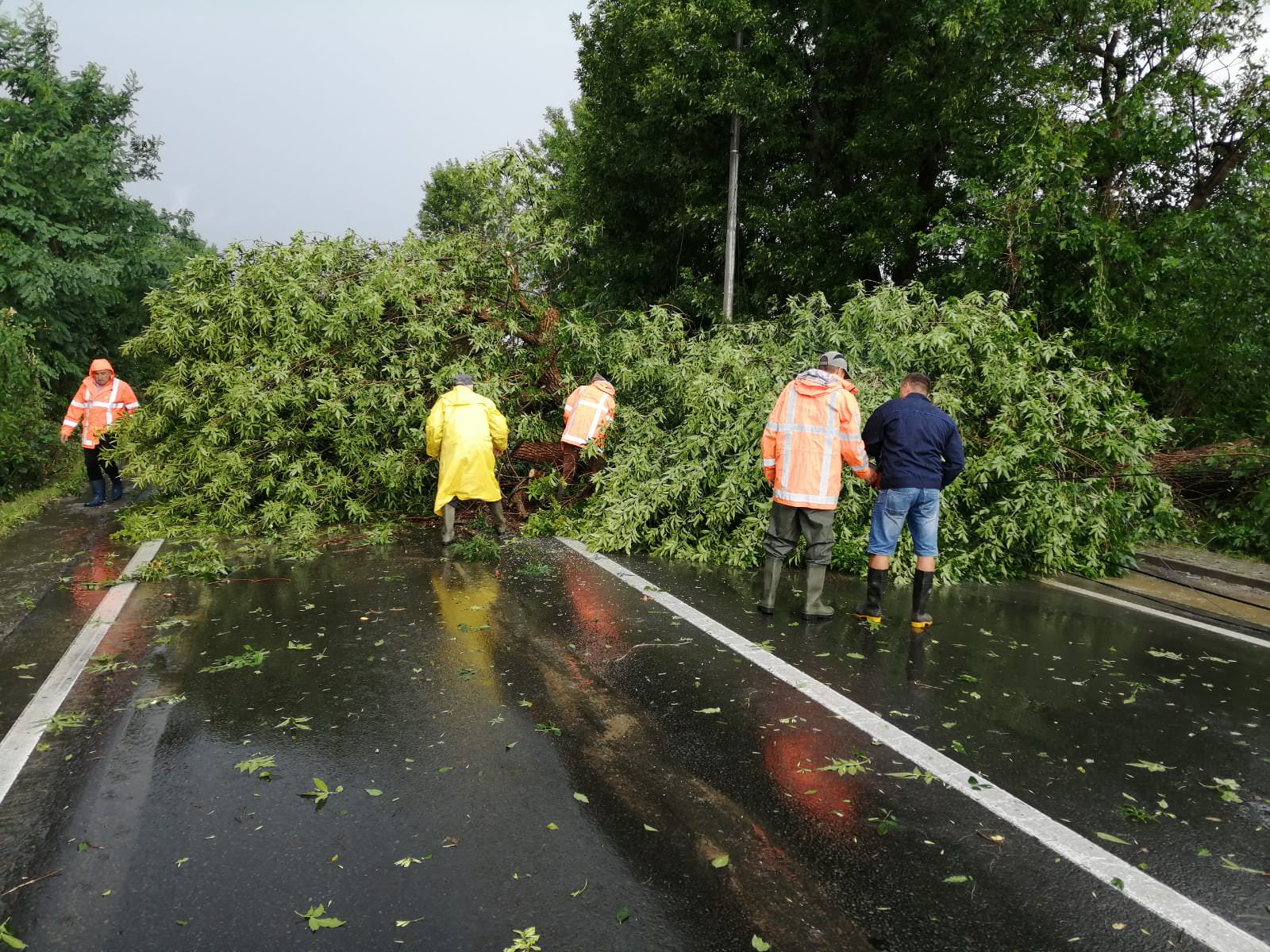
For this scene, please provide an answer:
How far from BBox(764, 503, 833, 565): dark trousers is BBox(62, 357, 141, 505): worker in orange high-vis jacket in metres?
8.77

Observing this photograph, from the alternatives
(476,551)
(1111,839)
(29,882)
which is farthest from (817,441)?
(29,882)

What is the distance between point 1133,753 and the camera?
13.7ft

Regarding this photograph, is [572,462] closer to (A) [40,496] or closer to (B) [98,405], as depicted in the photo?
(B) [98,405]

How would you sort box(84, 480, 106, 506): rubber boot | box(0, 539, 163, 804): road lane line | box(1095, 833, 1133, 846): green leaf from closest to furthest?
box(1095, 833, 1133, 846): green leaf → box(0, 539, 163, 804): road lane line → box(84, 480, 106, 506): rubber boot

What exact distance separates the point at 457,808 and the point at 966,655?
3.55 meters

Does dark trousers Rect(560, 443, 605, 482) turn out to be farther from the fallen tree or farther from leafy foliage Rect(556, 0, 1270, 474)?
leafy foliage Rect(556, 0, 1270, 474)

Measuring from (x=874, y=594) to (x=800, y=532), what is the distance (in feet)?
2.33

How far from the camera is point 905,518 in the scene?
6.57 meters

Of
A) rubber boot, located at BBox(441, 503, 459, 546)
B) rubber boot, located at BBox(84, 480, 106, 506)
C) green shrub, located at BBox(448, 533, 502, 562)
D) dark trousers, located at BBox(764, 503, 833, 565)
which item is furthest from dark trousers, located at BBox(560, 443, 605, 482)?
rubber boot, located at BBox(84, 480, 106, 506)

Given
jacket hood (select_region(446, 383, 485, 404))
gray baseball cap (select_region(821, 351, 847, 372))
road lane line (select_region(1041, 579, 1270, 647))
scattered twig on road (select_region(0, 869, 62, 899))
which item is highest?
gray baseball cap (select_region(821, 351, 847, 372))

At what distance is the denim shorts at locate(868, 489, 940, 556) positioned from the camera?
21.2ft

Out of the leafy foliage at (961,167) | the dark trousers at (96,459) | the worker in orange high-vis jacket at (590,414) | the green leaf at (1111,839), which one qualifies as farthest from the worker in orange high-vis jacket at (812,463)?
the dark trousers at (96,459)

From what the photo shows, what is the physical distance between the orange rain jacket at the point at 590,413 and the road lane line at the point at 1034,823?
4.29m

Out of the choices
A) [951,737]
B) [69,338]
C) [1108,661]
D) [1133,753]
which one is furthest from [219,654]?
[69,338]
